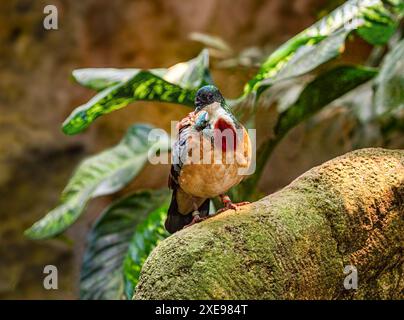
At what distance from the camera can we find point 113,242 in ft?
7.02

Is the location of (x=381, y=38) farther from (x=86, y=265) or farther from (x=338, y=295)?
(x=86, y=265)

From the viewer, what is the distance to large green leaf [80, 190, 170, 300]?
2.03 metres

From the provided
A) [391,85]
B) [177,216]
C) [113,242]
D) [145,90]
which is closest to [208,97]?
[177,216]

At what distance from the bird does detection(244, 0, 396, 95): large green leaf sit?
0.68 m

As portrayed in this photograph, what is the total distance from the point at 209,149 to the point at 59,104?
7.28ft

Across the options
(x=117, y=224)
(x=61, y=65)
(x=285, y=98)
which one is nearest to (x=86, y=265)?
(x=117, y=224)

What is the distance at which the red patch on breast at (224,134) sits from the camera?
1.18 m

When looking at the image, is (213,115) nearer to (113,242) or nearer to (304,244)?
(304,244)

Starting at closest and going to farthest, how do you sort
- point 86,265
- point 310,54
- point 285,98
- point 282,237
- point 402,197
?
point 282,237 < point 402,197 < point 310,54 < point 86,265 < point 285,98

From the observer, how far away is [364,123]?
7.93 feet

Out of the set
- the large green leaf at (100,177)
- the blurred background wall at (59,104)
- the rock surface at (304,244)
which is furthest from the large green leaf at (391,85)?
the blurred background wall at (59,104)

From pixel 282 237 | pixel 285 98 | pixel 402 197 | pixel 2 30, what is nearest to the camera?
pixel 282 237

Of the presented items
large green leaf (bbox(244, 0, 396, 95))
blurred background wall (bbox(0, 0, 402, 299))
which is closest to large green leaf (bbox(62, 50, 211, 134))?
large green leaf (bbox(244, 0, 396, 95))
